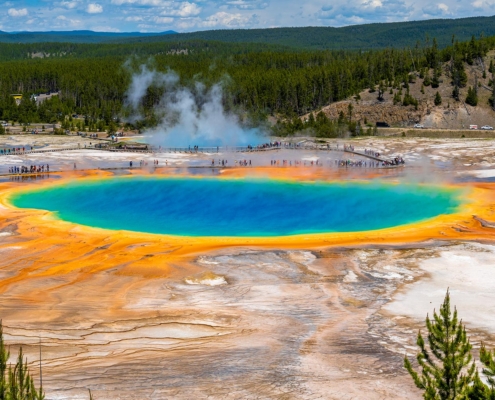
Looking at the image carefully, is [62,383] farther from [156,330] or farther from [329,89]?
[329,89]

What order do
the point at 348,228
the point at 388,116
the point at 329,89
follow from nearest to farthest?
the point at 348,228
the point at 388,116
the point at 329,89

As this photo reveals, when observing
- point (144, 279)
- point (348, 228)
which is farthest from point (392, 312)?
point (348, 228)

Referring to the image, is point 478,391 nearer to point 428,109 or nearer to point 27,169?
point 27,169

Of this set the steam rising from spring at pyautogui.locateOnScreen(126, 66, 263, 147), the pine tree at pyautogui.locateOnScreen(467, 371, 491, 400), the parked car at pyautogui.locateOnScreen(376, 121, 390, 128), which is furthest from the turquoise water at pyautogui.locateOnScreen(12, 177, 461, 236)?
the parked car at pyautogui.locateOnScreen(376, 121, 390, 128)

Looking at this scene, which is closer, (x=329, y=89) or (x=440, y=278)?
(x=440, y=278)

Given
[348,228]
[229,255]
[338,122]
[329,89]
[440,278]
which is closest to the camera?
[440,278]

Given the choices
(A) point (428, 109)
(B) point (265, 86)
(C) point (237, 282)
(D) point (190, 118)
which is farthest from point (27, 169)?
(A) point (428, 109)

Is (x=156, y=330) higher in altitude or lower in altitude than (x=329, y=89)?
lower
